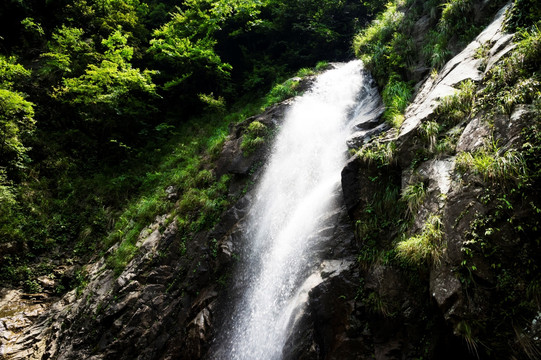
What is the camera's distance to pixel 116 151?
37.7 ft

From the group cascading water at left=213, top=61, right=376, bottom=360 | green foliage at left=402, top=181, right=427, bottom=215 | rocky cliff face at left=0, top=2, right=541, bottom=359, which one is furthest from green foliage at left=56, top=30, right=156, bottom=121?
green foliage at left=402, top=181, right=427, bottom=215

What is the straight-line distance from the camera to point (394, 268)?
4.12 metres

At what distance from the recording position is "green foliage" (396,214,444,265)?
11.4 feet

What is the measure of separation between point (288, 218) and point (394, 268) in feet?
10.7

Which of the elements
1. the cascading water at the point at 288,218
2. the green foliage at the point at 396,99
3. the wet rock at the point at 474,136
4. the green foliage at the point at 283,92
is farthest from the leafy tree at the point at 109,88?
the wet rock at the point at 474,136

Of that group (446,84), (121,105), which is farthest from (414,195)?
(121,105)

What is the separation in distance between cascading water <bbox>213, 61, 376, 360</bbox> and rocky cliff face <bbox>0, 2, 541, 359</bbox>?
0.48 meters

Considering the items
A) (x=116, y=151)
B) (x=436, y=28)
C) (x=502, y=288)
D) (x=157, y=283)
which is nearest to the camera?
(x=502, y=288)

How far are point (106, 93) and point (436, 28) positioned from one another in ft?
39.0

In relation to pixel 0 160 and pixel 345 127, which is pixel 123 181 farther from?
pixel 345 127

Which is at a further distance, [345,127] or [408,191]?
[345,127]

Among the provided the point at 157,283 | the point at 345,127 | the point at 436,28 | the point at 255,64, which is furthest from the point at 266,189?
the point at 255,64

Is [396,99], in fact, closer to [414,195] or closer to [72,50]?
[414,195]

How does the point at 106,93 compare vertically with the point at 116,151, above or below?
above
